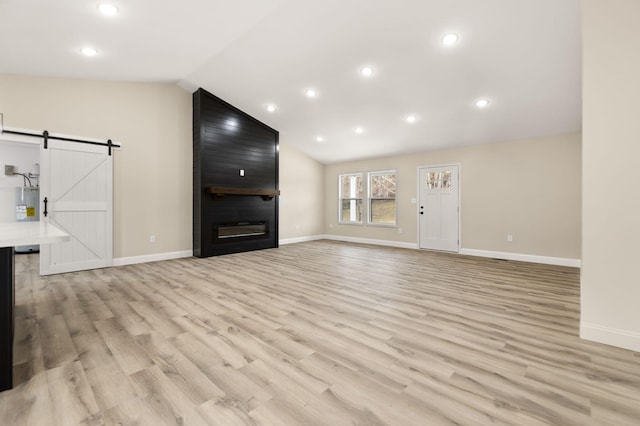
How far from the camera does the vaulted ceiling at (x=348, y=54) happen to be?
3045 millimetres

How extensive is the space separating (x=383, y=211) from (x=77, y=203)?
640cm

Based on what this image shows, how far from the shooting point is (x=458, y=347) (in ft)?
6.70

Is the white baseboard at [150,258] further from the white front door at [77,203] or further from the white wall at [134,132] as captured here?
the white front door at [77,203]

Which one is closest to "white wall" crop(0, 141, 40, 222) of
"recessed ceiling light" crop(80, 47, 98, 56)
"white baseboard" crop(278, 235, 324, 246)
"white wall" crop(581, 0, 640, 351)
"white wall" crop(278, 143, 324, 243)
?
"recessed ceiling light" crop(80, 47, 98, 56)

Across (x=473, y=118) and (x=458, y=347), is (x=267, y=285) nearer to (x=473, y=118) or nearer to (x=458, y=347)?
(x=458, y=347)

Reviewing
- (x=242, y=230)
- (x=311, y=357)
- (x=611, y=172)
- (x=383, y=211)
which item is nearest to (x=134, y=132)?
(x=242, y=230)

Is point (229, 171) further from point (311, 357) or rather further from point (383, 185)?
point (311, 357)

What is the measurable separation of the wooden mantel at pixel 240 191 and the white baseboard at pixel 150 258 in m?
1.33

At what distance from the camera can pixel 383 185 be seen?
7648mm

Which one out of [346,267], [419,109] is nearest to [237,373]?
[346,267]

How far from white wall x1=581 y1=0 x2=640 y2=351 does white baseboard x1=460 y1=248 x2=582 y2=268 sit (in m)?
3.52

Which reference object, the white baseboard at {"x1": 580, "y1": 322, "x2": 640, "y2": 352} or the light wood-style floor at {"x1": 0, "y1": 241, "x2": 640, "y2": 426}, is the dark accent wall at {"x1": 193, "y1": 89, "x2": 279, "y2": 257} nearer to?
the light wood-style floor at {"x1": 0, "y1": 241, "x2": 640, "y2": 426}

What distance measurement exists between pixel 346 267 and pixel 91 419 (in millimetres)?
3782

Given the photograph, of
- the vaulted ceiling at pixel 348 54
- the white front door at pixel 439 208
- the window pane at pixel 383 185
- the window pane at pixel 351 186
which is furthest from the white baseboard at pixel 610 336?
the window pane at pixel 351 186
